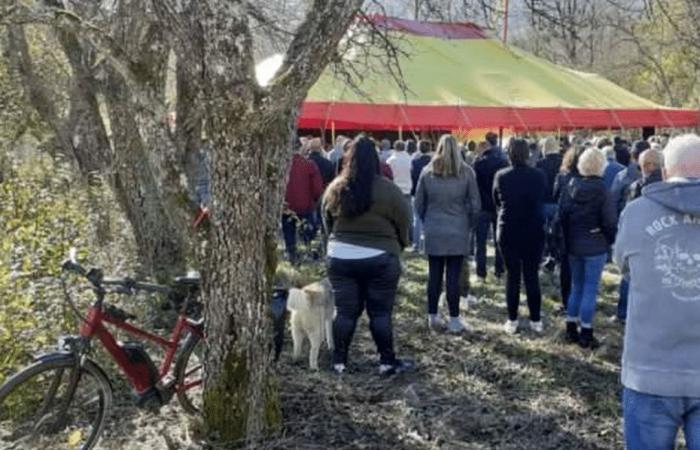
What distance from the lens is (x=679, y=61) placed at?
125ft

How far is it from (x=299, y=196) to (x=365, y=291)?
16.0 ft

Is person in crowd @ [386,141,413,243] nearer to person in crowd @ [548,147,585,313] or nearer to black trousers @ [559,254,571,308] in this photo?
person in crowd @ [548,147,585,313]

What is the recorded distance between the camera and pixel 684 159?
3.32 meters

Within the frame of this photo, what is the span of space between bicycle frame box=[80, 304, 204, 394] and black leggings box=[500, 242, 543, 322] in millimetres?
3298

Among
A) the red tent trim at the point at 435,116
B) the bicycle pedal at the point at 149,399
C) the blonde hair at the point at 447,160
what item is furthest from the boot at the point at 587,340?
the red tent trim at the point at 435,116

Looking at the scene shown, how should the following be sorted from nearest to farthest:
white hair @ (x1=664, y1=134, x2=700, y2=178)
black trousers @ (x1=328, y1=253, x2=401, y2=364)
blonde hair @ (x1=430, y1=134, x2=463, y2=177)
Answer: white hair @ (x1=664, y1=134, x2=700, y2=178) < black trousers @ (x1=328, y1=253, x2=401, y2=364) < blonde hair @ (x1=430, y1=134, x2=463, y2=177)

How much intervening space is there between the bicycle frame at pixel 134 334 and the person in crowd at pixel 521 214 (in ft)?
10.7

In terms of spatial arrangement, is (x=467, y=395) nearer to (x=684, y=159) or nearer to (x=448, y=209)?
(x=448, y=209)

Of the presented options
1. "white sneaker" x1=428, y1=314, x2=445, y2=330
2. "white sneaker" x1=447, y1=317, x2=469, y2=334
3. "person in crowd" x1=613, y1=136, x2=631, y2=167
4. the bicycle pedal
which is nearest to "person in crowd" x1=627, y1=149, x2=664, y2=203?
"white sneaker" x1=447, y1=317, x2=469, y2=334

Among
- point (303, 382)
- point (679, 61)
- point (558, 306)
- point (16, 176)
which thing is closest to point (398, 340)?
point (303, 382)

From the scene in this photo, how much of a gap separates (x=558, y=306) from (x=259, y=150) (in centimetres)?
553

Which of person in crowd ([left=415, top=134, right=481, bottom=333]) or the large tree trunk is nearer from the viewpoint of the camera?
the large tree trunk

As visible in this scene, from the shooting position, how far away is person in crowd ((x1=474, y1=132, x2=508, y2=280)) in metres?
9.79

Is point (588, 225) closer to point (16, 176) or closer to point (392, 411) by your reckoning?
point (392, 411)
